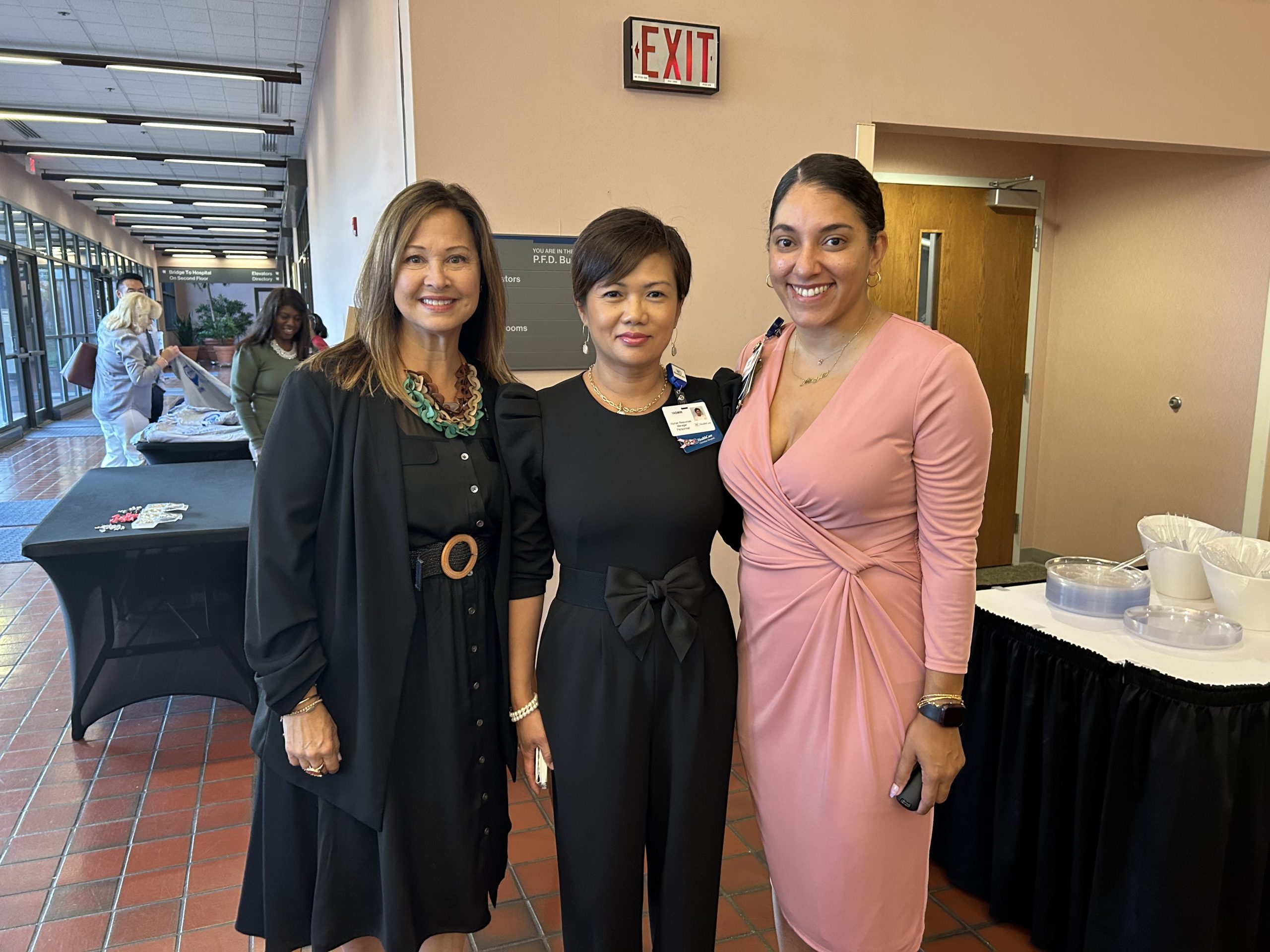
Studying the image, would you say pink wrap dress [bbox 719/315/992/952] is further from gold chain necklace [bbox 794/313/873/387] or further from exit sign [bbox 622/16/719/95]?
exit sign [bbox 622/16/719/95]

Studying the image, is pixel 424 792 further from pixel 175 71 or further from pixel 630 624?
pixel 175 71

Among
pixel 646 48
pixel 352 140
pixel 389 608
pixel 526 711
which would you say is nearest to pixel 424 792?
pixel 526 711

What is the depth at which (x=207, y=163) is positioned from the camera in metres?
12.5

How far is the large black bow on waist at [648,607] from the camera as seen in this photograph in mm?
1595

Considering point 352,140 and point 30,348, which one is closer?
point 352,140

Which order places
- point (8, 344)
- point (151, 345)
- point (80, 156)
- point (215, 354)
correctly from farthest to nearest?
point (215, 354)
point (80, 156)
point (8, 344)
point (151, 345)

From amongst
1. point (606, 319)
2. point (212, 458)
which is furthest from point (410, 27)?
point (212, 458)

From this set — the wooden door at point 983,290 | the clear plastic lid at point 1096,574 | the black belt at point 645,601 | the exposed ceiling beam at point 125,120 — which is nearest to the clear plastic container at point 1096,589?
the clear plastic lid at point 1096,574

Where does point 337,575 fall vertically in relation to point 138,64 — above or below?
below

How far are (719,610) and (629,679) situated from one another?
23cm

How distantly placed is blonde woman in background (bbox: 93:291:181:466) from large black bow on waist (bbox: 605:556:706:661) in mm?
6438

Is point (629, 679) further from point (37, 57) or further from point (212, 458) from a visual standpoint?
point (37, 57)

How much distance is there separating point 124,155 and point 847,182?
13.0 m

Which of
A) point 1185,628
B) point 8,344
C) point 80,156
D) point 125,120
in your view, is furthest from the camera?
point 80,156
